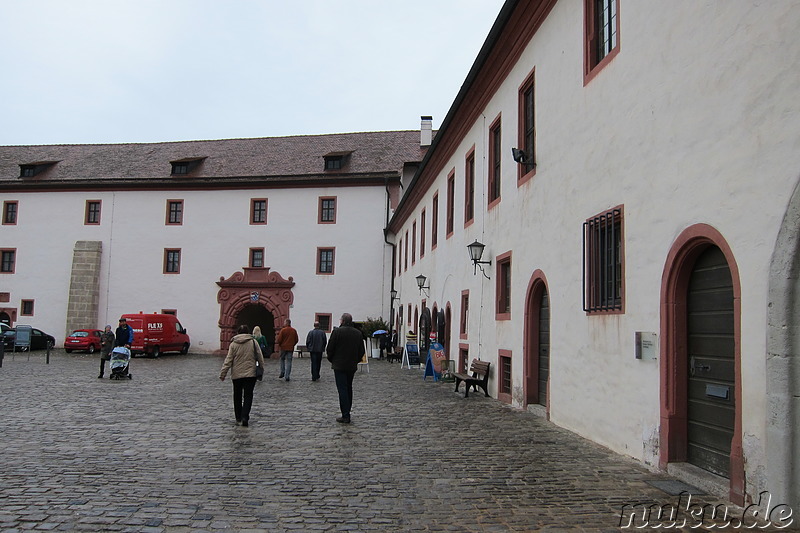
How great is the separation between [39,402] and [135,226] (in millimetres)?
27824

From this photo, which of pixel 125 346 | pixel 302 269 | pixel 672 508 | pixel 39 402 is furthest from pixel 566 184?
pixel 302 269

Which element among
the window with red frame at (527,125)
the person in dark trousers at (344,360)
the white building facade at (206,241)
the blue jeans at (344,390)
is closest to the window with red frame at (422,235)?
the white building facade at (206,241)

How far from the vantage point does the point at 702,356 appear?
270 inches

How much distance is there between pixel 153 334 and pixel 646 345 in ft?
93.4

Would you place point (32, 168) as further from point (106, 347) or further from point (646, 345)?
point (646, 345)

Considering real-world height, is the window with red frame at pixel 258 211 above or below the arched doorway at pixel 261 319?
above

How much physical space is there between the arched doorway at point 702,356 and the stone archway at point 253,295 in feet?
102

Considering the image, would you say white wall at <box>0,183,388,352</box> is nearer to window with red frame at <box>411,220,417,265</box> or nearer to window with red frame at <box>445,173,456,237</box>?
window with red frame at <box>411,220,417,265</box>

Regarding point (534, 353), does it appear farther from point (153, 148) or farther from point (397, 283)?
point (153, 148)

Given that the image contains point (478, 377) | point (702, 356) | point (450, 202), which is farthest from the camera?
point (450, 202)

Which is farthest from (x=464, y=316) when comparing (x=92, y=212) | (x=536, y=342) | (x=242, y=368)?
(x=92, y=212)

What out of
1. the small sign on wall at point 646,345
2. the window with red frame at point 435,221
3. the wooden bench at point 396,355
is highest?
the window with red frame at point 435,221

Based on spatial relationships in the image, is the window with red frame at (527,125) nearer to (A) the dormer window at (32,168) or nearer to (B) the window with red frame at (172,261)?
(B) the window with red frame at (172,261)

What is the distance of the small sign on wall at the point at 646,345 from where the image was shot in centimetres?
756
